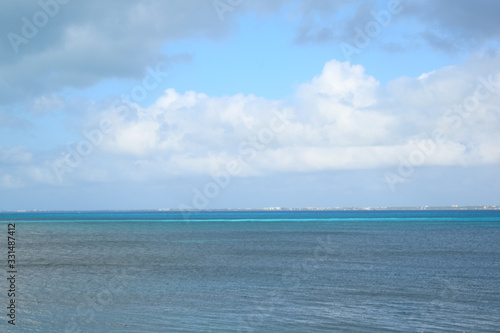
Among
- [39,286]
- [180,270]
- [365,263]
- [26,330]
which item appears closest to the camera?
[26,330]

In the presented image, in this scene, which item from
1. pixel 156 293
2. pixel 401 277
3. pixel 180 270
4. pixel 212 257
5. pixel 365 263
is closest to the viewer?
pixel 156 293

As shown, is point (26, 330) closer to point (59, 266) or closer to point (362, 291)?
point (362, 291)

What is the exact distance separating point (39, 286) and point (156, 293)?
37.8ft

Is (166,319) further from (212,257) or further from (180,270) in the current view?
(212,257)

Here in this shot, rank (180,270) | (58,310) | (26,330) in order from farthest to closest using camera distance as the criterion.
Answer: (180,270)
(58,310)
(26,330)

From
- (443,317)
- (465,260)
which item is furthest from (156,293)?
(465,260)

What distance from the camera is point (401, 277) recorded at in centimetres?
5269

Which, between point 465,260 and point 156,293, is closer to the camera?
point 156,293

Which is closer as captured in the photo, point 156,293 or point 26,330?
point 26,330

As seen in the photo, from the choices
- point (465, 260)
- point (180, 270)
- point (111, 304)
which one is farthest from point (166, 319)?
point (465, 260)

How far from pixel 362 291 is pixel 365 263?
20.5 metres

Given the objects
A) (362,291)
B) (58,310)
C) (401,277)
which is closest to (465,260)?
(401,277)

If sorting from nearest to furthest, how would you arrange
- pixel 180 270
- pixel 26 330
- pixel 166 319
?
pixel 26 330 → pixel 166 319 → pixel 180 270

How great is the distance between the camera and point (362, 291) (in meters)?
44.2
